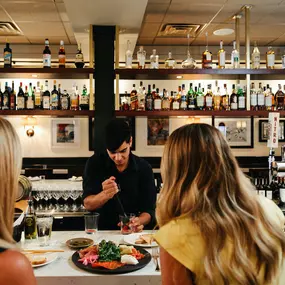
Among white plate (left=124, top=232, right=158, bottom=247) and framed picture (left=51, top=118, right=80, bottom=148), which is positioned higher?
framed picture (left=51, top=118, right=80, bottom=148)

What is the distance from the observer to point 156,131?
7.62 meters

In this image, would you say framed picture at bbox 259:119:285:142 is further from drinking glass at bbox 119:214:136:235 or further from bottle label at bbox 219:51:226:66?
drinking glass at bbox 119:214:136:235

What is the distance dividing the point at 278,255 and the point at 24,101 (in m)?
3.77

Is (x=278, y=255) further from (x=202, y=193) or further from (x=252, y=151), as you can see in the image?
(x=252, y=151)

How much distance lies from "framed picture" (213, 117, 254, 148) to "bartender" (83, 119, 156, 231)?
510cm

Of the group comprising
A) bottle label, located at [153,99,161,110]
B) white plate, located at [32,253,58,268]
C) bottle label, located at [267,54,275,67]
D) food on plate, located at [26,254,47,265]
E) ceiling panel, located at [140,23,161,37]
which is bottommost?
white plate, located at [32,253,58,268]

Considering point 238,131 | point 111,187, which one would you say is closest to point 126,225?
point 111,187

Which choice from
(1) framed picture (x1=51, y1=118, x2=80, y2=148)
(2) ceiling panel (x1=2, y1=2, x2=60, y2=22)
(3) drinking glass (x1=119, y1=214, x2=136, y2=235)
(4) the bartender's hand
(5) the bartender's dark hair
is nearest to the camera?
(3) drinking glass (x1=119, y1=214, x2=136, y2=235)

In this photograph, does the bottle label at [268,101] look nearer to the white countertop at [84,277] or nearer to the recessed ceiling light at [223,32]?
the recessed ceiling light at [223,32]

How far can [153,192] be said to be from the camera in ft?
9.14

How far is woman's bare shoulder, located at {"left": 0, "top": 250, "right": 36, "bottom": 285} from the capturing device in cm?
95

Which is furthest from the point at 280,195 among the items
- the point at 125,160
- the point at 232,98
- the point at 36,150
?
the point at 36,150

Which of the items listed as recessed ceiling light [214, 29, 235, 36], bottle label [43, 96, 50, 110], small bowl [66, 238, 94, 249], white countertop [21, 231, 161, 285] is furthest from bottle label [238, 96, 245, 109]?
white countertop [21, 231, 161, 285]

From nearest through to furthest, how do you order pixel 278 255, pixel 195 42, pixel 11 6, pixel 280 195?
1. pixel 278 255
2. pixel 280 195
3. pixel 11 6
4. pixel 195 42
